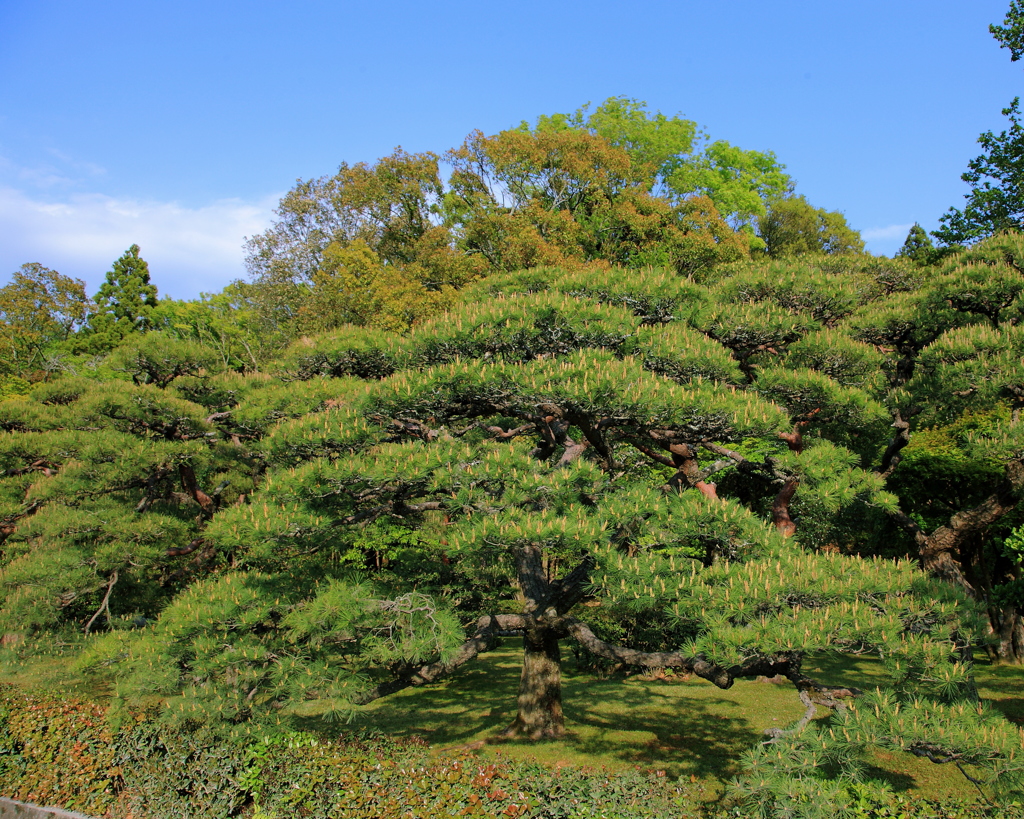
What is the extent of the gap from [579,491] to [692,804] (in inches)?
98.8

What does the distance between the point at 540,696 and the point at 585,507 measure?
388 centimetres

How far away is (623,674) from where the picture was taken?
1270cm

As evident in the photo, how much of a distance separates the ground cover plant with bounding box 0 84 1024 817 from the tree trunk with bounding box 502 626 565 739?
1.3 inches

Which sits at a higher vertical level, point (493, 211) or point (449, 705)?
point (493, 211)

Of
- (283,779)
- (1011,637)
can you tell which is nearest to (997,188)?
(1011,637)

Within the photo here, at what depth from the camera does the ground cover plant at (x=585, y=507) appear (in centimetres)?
498

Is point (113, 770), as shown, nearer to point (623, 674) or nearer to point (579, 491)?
point (579, 491)

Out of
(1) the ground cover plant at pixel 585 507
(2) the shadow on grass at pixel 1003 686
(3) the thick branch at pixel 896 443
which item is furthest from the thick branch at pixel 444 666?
(2) the shadow on grass at pixel 1003 686

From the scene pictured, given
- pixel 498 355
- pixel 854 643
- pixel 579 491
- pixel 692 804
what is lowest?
pixel 692 804

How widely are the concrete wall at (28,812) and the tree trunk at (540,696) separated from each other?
4.66 m

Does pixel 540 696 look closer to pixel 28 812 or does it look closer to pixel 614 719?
pixel 614 719

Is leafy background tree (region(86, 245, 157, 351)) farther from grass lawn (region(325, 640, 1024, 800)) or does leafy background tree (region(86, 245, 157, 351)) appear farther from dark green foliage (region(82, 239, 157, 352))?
grass lawn (region(325, 640, 1024, 800))

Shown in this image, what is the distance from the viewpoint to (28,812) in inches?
279

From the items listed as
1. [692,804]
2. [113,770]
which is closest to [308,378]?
[113,770]
